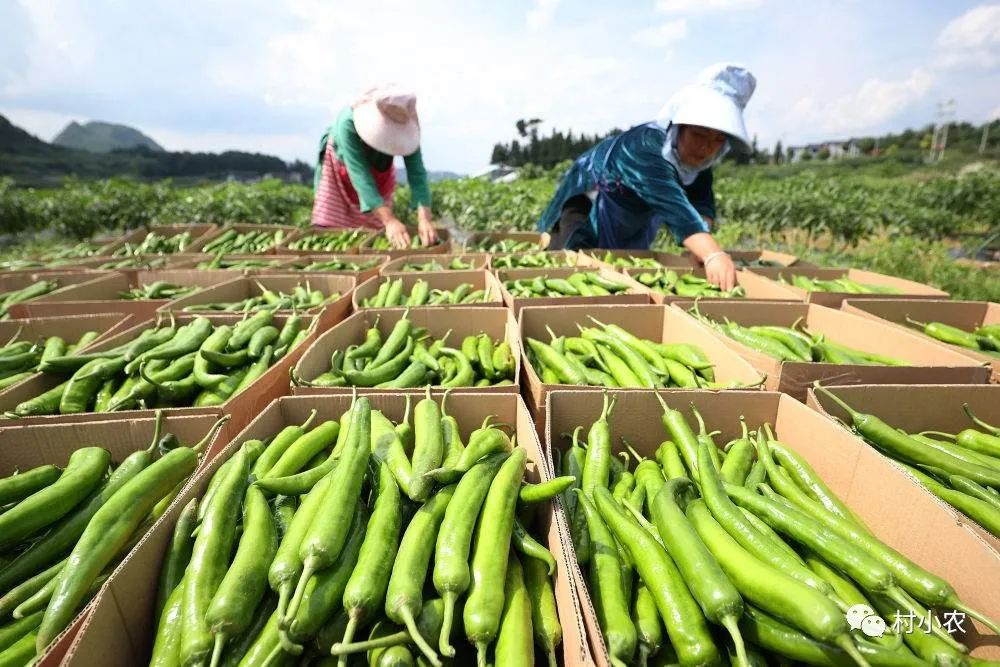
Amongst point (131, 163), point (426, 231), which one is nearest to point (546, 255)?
point (426, 231)

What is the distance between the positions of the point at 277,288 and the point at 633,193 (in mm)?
4082

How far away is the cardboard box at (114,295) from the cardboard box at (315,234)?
1.24 meters

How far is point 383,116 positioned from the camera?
19.9 ft

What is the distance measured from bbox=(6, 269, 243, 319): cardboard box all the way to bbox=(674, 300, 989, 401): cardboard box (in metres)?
4.30

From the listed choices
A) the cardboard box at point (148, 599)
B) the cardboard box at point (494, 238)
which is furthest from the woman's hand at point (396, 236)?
the cardboard box at point (148, 599)

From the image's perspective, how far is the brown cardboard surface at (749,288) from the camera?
12.8ft

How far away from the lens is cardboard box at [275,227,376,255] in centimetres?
595

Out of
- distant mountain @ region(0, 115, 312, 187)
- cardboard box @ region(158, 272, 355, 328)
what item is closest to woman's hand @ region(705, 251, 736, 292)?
cardboard box @ region(158, 272, 355, 328)

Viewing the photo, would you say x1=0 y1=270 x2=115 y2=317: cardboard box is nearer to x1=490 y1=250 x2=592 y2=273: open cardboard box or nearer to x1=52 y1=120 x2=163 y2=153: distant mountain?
x1=490 y1=250 x2=592 y2=273: open cardboard box

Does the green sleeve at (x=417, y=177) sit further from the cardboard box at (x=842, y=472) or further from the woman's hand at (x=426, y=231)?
the cardboard box at (x=842, y=472)

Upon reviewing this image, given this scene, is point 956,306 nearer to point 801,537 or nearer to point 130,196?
point 801,537

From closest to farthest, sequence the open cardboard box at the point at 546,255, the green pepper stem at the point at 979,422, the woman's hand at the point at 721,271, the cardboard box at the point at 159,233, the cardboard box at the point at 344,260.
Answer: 1. the green pepper stem at the point at 979,422
2. the woman's hand at the point at 721,271
3. the cardboard box at the point at 344,260
4. the open cardboard box at the point at 546,255
5. the cardboard box at the point at 159,233

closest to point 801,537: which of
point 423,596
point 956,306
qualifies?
point 423,596

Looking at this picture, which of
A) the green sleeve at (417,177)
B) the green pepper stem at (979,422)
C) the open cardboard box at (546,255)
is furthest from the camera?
the green sleeve at (417,177)
